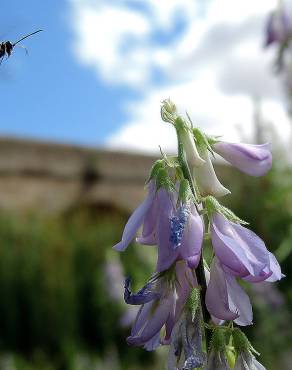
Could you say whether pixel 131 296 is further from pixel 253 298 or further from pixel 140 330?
→ pixel 253 298

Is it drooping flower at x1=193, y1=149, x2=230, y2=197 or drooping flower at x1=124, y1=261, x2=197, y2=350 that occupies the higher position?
drooping flower at x1=193, y1=149, x2=230, y2=197

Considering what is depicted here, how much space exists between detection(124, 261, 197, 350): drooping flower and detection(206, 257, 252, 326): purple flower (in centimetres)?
4

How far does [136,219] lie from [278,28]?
10.6 feet

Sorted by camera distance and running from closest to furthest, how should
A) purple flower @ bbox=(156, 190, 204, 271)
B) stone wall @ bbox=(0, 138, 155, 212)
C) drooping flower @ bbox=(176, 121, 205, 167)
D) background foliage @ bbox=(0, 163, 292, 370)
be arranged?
purple flower @ bbox=(156, 190, 204, 271) → drooping flower @ bbox=(176, 121, 205, 167) → background foliage @ bbox=(0, 163, 292, 370) → stone wall @ bbox=(0, 138, 155, 212)

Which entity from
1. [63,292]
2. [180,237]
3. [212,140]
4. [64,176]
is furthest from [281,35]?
[64,176]

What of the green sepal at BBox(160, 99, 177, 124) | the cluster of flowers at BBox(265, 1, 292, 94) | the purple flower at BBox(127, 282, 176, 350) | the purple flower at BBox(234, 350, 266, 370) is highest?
the cluster of flowers at BBox(265, 1, 292, 94)

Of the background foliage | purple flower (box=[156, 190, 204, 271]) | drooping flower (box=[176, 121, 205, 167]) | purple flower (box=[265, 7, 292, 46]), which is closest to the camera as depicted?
purple flower (box=[156, 190, 204, 271])

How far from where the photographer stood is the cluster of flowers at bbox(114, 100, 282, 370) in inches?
46.0

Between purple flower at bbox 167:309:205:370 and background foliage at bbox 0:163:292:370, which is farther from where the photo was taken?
background foliage at bbox 0:163:292:370

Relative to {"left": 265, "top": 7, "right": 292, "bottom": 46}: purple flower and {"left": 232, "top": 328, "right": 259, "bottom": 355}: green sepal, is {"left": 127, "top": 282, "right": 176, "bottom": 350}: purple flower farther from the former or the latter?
{"left": 265, "top": 7, "right": 292, "bottom": 46}: purple flower

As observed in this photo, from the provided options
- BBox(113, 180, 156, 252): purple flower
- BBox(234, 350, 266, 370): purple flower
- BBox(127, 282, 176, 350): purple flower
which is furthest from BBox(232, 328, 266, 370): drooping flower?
BBox(113, 180, 156, 252): purple flower

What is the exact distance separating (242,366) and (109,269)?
4.17m

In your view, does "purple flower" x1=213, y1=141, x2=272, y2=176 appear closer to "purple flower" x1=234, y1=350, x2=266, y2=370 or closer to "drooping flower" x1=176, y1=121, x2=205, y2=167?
"drooping flower" x1=176, y1=121, x2=205, y2=167

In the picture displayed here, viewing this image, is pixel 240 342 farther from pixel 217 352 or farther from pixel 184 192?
pixel 184 192
